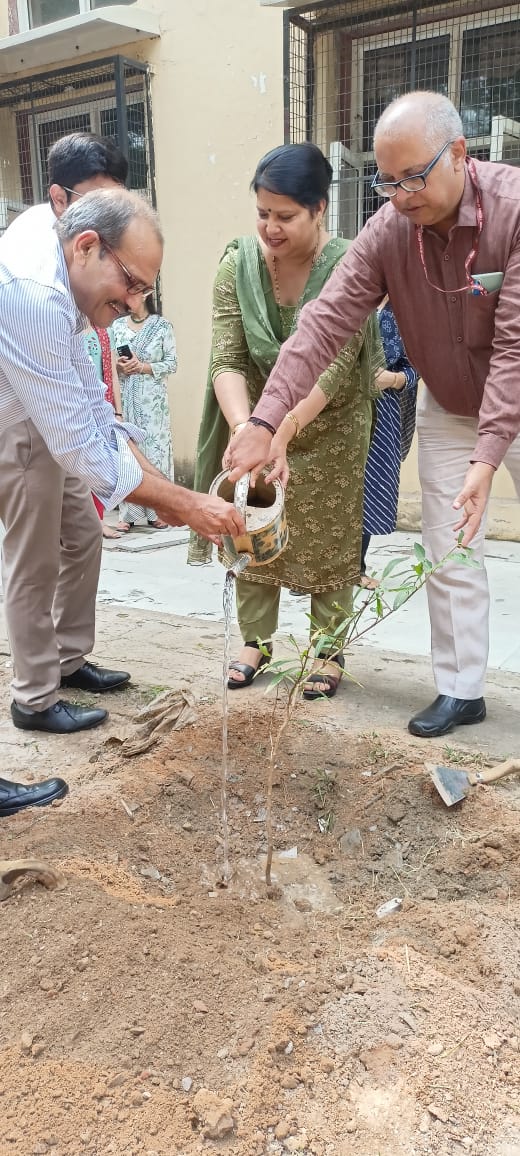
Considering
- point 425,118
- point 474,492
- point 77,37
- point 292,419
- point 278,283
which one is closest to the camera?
point 425,118

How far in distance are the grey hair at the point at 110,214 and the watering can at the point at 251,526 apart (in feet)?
1.93

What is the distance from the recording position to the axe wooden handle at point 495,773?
2.35 meters

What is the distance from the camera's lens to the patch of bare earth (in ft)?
4.60

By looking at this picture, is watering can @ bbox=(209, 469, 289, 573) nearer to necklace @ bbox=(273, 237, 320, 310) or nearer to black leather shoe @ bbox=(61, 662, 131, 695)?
necklace @ bbox=(273, 237, 320, 310)

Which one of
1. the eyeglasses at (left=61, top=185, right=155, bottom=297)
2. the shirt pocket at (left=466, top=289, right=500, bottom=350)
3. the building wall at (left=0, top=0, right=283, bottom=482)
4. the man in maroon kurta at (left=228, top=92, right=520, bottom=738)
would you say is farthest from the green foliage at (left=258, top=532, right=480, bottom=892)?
the building wall at (left=0, top=0, right=283, bottom=482)

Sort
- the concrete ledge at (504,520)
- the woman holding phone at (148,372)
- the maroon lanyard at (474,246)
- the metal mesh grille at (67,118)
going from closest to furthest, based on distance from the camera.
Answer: the maroon lanyard at (474,246)
the concrete ledge at (504,520)
the woman holding phone at (148,372)
the metal mesh grille at (67,118)

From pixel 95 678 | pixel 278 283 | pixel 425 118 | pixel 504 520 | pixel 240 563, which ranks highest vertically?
pixel 425 118

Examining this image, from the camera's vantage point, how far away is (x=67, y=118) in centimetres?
723

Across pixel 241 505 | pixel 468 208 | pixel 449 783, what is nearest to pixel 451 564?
pixel 449 783

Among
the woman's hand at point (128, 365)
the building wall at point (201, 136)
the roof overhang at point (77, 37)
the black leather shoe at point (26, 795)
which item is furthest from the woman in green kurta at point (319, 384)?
the roof overhang at point (77, 37)

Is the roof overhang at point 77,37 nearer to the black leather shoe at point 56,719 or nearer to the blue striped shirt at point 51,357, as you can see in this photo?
the blue striped shirt at point 51,357

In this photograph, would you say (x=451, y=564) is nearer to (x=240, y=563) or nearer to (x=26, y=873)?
(x=240, y=563)

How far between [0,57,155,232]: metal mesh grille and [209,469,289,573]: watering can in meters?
4.95

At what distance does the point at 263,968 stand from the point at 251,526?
982 mm
